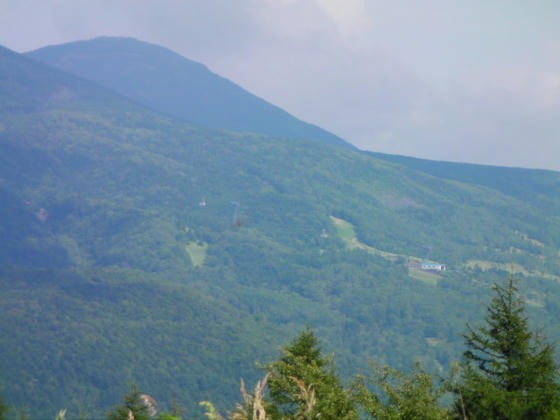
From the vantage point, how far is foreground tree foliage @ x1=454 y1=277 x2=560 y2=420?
14430 mm

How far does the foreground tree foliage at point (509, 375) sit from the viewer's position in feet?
47.3

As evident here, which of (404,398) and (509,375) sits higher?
(509,375)

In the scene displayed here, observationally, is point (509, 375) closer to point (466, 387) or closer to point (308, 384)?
point (466, 387)

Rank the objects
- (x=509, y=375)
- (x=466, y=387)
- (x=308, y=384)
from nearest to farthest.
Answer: (x=466, y=387) → (x=308, y=384) → (x=509, y=375)

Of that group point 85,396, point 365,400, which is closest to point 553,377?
point 365,400

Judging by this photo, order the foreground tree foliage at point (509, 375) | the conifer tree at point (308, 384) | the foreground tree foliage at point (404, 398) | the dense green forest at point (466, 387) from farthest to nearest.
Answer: the conifer tree at point (308, 384), the foreground tree foliage at point (509, 375), the dense green forest at point (466, 387), the foreground tree foliage at point (404, 398)

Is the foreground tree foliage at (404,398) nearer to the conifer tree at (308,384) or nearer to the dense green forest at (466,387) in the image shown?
the dense green forest at (466,387)

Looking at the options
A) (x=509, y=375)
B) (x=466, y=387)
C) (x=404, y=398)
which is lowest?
(x=404, y=398)

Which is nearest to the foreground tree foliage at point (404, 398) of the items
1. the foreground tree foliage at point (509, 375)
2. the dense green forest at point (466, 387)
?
the dense green forest at point (466, 387)

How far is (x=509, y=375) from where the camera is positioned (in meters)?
17.4

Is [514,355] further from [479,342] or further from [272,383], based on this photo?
[272,383]

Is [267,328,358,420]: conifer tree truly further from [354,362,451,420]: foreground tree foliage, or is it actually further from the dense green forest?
[354,362,451,420]: foreground tree foliage

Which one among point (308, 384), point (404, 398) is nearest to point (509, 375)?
point (404, 398)

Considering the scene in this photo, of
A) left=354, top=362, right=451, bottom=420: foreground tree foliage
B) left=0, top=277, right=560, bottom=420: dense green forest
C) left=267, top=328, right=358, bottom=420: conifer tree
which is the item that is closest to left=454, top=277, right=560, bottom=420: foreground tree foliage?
left=0, top=277, right=560, bottom=420: dense green forest
